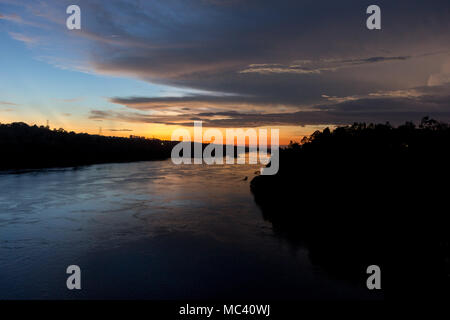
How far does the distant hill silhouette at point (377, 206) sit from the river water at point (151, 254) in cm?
203

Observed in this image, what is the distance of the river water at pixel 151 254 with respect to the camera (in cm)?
1302

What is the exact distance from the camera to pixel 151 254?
1703 centimetres

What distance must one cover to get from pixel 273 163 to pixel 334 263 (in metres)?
30.7

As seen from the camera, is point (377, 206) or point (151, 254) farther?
point (377, 206)

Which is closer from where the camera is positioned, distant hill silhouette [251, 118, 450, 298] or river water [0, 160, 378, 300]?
river water [0, 160, 378, 300]

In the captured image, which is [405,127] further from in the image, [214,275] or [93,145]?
[93,145]

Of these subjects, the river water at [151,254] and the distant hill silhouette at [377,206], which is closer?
the river water at [151,254]

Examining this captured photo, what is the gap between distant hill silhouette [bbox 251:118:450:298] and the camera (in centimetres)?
1517

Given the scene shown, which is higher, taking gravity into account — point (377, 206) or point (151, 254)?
point (377, 206)

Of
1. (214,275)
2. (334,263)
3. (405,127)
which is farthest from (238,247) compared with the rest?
(405,127)

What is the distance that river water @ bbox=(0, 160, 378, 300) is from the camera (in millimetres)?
13016

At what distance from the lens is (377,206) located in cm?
2269

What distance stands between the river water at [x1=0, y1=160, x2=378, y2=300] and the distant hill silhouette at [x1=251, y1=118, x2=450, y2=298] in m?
2.03

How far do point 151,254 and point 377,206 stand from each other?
1621 centimetres
